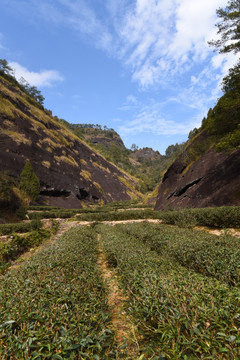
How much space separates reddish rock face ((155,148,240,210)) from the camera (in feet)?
44.2

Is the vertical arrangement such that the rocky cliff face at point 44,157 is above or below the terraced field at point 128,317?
above

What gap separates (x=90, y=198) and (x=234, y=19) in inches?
1715

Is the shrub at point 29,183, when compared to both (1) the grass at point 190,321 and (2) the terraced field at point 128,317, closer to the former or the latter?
(2) the terraced field at point 128,317

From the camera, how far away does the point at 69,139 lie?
200 ft

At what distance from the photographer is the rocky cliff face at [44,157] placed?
35.0 m

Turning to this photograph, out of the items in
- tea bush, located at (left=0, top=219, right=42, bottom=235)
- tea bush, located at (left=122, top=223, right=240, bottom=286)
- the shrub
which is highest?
the shrub

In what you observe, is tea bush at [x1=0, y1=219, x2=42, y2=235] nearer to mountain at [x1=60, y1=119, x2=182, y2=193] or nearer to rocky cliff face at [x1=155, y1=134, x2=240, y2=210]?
rocky cliff face at [x1=155, y1=134, x2=240, y2=210]

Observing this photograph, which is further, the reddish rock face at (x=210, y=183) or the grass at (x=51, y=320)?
the reddish rock face at (x=210, y=183)

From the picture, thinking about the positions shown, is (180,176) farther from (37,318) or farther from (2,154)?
(2,154)

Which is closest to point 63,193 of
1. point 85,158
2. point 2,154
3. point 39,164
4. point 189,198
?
point 39,164

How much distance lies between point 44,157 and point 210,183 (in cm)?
3845

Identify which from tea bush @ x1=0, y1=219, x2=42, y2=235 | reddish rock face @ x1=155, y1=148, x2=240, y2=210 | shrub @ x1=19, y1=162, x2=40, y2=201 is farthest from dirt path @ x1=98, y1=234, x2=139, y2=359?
shrub @ x1=19, y1=162, x2=40, y2=201

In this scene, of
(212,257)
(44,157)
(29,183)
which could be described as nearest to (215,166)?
(212,257)

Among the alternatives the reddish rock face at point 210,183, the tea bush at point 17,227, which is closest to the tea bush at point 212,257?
the reddish rock face at point 210,183
